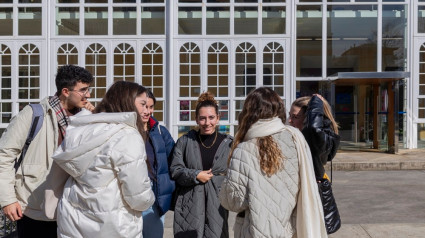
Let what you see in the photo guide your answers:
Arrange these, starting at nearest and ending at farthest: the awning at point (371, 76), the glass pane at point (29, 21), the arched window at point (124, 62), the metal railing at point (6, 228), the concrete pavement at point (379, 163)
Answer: the metal railing at point (6, 228), the concrete pavement at point (379, 163), the awning at point (371, 76), the arched window at point (124, 62), the glass pane at point (29, 21)

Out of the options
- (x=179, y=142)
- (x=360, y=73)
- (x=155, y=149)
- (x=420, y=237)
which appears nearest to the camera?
(x=155, y=149)

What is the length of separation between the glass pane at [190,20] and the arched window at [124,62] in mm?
1590

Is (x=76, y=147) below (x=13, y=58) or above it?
below

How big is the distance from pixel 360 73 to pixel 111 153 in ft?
39.9

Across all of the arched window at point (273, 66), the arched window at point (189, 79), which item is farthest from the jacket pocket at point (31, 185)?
the arched window at point (273, 66)

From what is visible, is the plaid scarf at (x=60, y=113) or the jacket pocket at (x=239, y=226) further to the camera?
the plaid scarf at (x=60, y=113)

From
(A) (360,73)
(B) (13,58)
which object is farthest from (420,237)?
(B) (13,58)

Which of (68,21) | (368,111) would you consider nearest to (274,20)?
(368,111)

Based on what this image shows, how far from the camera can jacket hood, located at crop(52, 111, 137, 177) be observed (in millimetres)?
2836

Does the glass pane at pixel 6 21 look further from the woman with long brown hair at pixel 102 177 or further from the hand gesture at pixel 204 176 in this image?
the woman with long brown hair at pixel 102 177

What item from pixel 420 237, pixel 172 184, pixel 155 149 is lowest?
pixel 420 237

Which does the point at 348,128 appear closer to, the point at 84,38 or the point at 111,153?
the point at 84,38

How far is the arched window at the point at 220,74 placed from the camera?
14.2 meters

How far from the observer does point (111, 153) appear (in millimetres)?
2828
